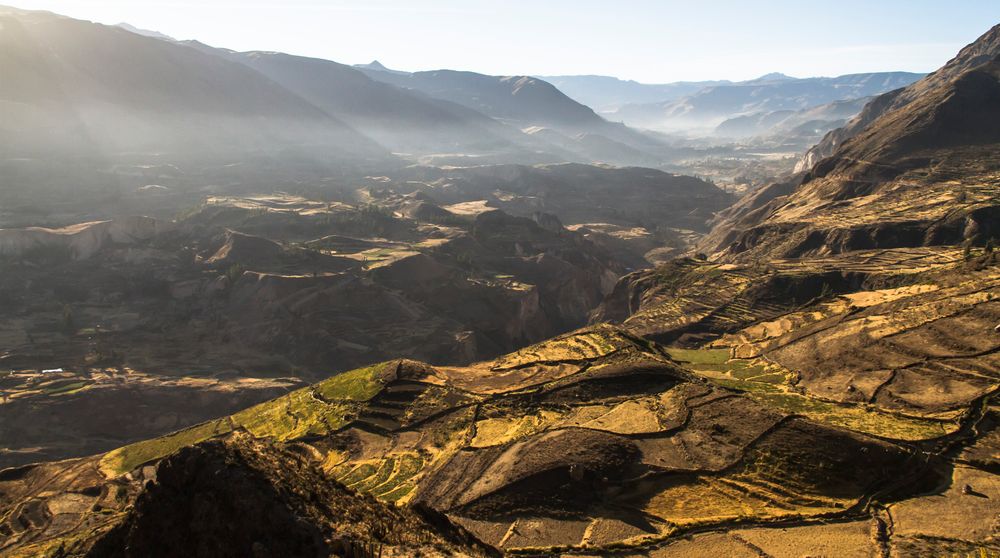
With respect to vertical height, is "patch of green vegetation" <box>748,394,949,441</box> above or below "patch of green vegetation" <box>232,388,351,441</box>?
above

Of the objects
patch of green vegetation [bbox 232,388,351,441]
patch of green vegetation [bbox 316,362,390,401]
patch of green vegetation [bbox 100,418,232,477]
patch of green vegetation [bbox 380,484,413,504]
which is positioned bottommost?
patch of green vegetation [bbox 100,418,232,477]

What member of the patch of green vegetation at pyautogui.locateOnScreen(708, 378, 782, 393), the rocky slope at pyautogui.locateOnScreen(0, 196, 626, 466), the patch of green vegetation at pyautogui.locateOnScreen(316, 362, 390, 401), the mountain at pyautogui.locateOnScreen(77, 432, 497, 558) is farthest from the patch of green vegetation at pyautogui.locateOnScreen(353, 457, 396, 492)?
the rocky slope at pyautogui.locateOnScreen(0, 196, 626, 466)

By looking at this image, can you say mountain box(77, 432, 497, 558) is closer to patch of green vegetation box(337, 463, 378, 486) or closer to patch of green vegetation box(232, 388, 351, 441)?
patch of green vegetation box(337, 463, 378, 486)

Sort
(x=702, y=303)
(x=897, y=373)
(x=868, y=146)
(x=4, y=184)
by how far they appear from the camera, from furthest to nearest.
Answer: (x=4, y=184) < (x=868, y=146) < (x=702, y=303) < (x=897, y=373)

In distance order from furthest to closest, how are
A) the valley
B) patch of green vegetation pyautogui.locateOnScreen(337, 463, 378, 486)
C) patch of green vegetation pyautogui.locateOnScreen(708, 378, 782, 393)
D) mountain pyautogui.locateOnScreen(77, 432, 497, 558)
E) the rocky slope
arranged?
the rocky slope < patch of green vegetation pyautogui.locateOnScreen(708, 378, 782, 393) < patch of green vegetation pyautogui.locateOnScreen(337, 463, 378, 486) < the valley < mountain pyautogui.locateOnScreen(77, 432, 497, 558)

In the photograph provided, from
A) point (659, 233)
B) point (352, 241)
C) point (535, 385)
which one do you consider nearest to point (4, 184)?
point (352, 241)

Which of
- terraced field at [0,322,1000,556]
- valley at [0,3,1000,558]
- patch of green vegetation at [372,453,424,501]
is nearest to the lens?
valley at [0,3,1000,558]

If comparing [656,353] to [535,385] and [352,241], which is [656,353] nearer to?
[535,385]

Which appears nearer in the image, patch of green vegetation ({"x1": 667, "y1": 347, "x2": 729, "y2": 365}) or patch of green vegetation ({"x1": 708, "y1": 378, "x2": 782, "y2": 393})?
patch of green vegetation ({"x1": 708, "y1": 378, "x2": 782, "y2": 393})

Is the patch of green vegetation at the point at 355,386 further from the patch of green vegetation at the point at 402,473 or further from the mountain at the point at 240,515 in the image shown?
the mountain at the point at 240,515
